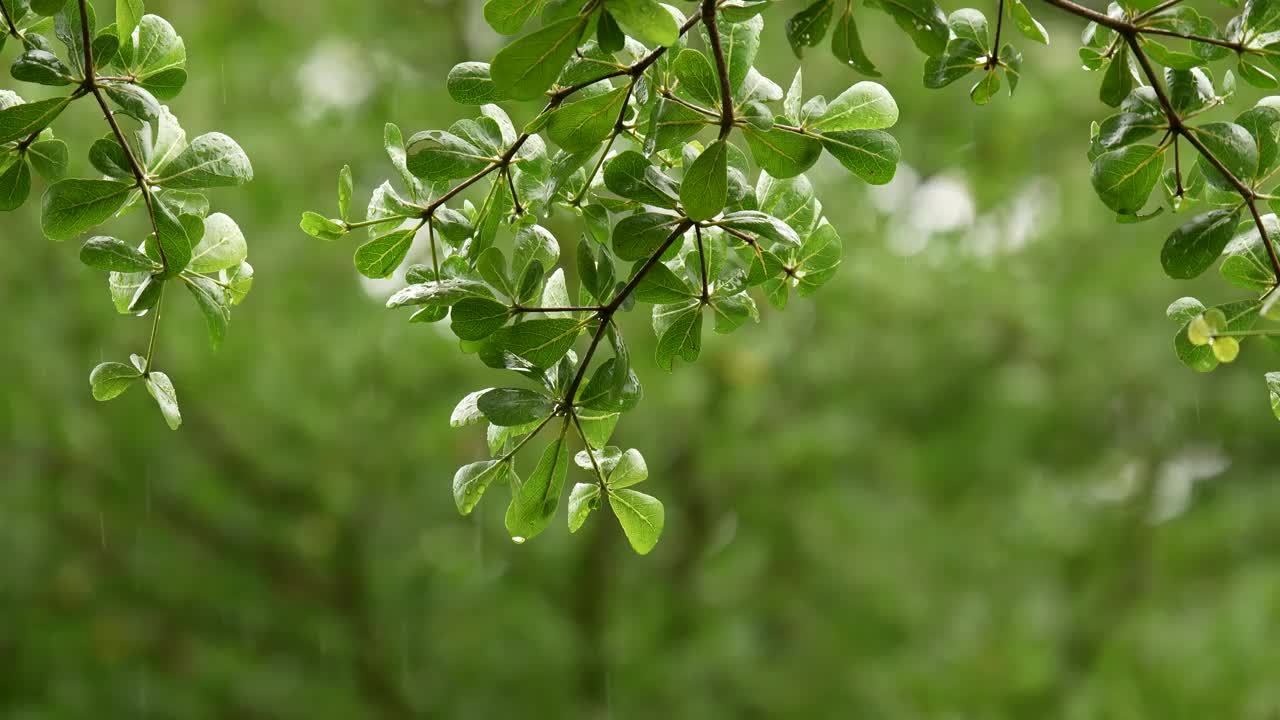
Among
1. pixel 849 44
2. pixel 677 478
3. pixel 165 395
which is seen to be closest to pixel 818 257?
pixel 849 44

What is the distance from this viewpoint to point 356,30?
399cm

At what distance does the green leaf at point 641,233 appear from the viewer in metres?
0.57

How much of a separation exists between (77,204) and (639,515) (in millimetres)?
351

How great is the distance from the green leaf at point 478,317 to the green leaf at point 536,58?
14cm

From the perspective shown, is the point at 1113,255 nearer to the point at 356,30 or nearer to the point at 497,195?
the point at 356,30

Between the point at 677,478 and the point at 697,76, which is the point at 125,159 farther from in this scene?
the point at 677,478

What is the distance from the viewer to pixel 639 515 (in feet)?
2.25

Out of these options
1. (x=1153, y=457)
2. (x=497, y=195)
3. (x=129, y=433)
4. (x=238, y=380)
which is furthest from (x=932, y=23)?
(x=1153, y=457)

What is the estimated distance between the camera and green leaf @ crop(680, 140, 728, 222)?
0.53 m

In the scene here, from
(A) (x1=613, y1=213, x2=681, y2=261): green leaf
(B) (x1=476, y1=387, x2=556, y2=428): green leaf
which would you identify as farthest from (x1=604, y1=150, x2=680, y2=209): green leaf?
(B) (x1=476, y1=387, x2=556, y2=428): green leaf

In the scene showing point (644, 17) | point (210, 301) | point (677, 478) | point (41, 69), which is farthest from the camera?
point (677, 478)

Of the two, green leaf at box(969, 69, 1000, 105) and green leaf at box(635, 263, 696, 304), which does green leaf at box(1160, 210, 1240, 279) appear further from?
green leaf at box(635, 263, 696, 304)

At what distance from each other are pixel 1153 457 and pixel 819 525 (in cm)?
152

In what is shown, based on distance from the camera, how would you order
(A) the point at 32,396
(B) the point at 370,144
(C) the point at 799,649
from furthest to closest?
(C) the point at 799,649, (B) the point at 370,144, (A) the point at 32,396
